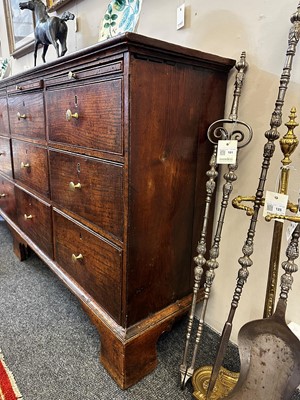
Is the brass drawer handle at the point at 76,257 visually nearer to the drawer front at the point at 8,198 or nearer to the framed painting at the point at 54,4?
the drawer front at the point at 8,198

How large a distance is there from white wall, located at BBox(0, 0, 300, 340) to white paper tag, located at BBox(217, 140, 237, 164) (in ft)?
0.57

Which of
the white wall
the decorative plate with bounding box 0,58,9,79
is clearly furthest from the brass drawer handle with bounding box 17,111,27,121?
the decorative plate with bounding box 0,58,9,79

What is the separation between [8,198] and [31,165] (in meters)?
0.59

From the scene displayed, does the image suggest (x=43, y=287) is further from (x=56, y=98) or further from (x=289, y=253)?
(x=289, y=253)

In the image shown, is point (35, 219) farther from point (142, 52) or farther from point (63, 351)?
point (142, 52)

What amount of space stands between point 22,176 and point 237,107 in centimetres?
120

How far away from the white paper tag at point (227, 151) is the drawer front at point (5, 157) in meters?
1.35

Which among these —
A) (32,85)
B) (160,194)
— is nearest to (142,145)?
(160,194)

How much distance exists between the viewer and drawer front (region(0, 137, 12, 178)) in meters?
1.71

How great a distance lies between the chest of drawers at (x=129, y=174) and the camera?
0.81 m

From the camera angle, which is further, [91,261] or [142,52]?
[91,261]

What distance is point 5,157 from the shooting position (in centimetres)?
178

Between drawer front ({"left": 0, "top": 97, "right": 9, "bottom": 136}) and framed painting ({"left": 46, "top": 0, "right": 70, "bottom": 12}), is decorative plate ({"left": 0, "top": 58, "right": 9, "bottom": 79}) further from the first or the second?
drawer front ({"left": 0, "top": 97, "right": 9, "bottom": 136})

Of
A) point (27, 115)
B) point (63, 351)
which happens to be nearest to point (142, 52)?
point (27, 115)
